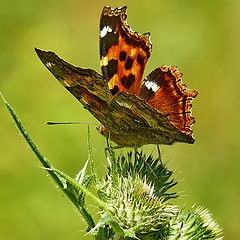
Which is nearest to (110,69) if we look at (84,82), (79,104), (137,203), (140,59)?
(140,59)

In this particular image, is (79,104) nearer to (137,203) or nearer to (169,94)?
(169,94)

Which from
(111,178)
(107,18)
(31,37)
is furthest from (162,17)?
(111,178)

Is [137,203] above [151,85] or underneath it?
underneath

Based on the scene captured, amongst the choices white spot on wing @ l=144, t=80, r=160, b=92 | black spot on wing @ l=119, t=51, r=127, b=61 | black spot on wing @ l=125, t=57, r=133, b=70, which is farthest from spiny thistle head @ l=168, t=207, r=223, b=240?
black spot on wing @ l=119, t=51, r=127, b=61

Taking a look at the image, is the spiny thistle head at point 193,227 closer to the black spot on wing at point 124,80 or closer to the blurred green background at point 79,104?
the black spot on wing at point 124,80

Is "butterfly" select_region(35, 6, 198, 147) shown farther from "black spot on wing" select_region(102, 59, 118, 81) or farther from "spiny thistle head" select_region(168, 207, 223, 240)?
"spiny thistle head" select_region(168, 207, 223, 240)

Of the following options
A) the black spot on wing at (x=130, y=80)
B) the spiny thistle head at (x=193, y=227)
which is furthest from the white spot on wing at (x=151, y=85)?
the spiny thistle head at (x=193, y=227)
